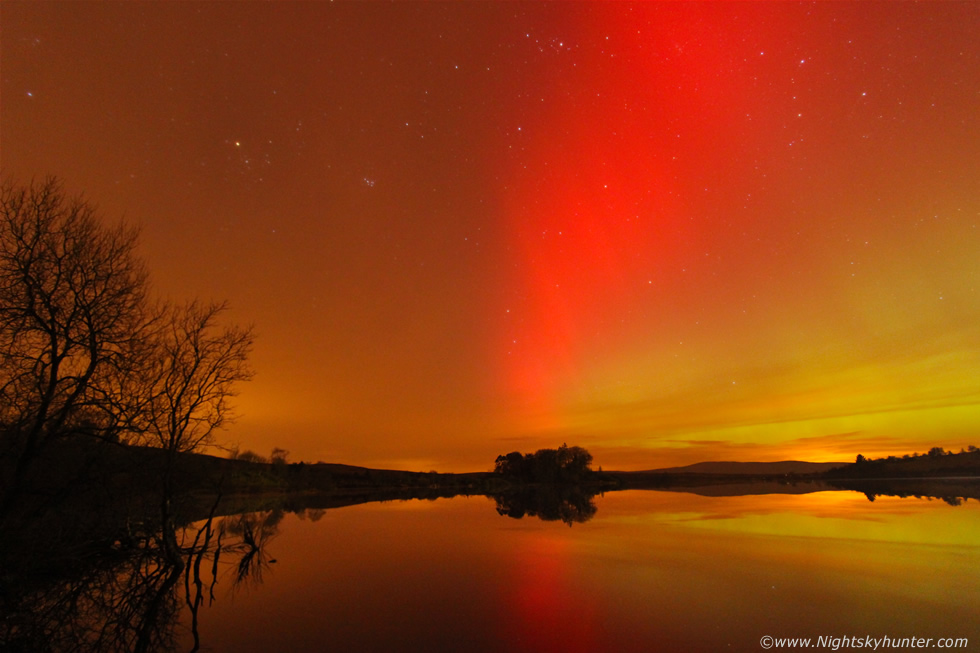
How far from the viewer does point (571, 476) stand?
11206cm

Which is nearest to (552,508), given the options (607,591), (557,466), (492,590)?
(492,590)

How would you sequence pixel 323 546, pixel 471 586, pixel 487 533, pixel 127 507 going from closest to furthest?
pixel 471 586 → pixel 127 507 → pixel 323 546 → pixel 487 533

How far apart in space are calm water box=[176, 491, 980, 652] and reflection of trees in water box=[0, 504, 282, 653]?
0.61 meters

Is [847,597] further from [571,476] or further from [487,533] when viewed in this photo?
[571,476]

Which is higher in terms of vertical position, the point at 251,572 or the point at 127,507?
the point at 127,507

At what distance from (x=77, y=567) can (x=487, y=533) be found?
1692 centimetres

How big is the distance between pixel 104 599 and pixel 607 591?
12.4 metres

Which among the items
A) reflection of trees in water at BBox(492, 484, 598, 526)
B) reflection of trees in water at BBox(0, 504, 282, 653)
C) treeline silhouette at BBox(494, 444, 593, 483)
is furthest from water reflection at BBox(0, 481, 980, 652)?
treeline silhouette at BBox(494, 444, 593, 483)

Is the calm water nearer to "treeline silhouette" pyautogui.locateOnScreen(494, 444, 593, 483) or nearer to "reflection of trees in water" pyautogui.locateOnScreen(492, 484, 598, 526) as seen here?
"reflection of trees in water" pyautogui.locateOnScreen(492, 484, 598, 526)

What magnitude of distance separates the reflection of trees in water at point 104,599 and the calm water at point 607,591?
0.61m

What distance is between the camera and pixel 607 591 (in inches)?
504

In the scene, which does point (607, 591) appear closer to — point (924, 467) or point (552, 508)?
point (552, 508)

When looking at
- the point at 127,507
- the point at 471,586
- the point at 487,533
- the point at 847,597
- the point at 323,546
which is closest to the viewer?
the point at 847,597

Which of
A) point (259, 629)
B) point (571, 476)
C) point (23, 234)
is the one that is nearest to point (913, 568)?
point (259, 629)
